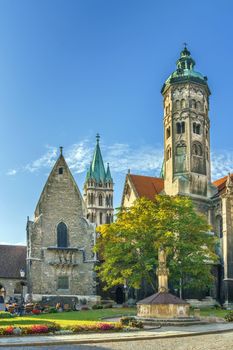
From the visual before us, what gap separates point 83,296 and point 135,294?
5.75 m

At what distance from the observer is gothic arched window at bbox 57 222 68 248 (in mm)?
57644

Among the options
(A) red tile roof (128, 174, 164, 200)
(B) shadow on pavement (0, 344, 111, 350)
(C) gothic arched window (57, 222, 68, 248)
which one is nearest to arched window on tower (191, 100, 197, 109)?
(A) red tile roof (128, 174, 164, 200)

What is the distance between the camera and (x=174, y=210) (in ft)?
163

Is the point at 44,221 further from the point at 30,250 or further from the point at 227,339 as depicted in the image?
the point at 227,339

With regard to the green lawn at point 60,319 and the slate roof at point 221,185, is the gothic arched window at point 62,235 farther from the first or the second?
the slate roof at point 221,185

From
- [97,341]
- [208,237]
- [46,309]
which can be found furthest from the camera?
[208,237]

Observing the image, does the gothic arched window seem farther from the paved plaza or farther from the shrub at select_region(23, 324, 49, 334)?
the paved plaza

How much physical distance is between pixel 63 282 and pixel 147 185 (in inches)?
698

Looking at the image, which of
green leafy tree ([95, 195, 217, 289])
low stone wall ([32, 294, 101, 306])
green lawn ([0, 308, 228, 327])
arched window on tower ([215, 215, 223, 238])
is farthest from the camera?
arched window on tower ([215, 215, 223, 238])

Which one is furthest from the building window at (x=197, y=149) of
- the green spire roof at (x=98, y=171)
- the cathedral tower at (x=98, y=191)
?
the green spire roof at (x=98, y=171)

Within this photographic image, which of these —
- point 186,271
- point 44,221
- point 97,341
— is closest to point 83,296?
point 44,221

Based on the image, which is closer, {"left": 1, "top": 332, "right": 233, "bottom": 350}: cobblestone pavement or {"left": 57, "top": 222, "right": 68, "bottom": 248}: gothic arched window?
{"left": 1, "top": 332, "right": 233, "bottom": 350}: cobblestone pavement

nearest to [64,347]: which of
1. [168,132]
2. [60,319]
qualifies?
[60,319]

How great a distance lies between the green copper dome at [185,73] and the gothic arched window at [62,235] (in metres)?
22.6
